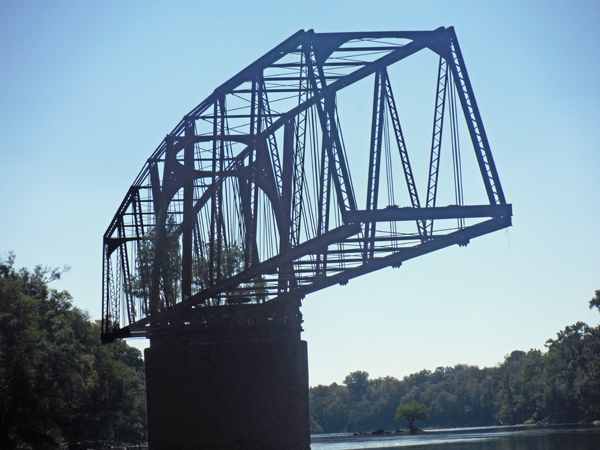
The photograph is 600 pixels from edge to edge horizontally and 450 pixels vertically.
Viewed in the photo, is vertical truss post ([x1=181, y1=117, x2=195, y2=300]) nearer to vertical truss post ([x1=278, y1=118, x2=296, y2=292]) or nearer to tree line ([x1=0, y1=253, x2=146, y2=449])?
vertical truss post ([x1=278, y1=118, x2=296, y2=292])

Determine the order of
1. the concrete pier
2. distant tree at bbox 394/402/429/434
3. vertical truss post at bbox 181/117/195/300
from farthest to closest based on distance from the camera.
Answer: distant tree at bbox 394/402/429/434 → vertical truss post at bbox 181/117/195/300 → the concrete pier

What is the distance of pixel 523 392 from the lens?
138875 mm

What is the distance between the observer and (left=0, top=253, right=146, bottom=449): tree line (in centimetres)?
→ 4903

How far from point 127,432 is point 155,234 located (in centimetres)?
6356

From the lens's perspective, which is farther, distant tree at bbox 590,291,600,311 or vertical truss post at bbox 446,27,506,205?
distant tree at bbox 590,291,600,311

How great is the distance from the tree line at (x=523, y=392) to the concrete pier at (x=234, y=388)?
261ft

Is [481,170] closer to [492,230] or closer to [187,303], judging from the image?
[492,230]

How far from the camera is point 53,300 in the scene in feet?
216

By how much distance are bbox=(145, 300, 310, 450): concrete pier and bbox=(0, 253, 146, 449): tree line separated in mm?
22397

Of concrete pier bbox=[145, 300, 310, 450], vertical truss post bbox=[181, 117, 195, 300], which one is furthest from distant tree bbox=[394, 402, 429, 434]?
vertical truss post bbox=[181, 117, 195, 300]

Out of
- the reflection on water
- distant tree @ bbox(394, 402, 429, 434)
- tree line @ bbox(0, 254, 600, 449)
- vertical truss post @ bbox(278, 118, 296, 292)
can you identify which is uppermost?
vertical truss post @ bbox(278, 118, 296, 292)

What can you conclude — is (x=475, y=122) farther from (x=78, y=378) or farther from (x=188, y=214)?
(x=78, y=378)

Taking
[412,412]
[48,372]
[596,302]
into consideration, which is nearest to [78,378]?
[48,372]

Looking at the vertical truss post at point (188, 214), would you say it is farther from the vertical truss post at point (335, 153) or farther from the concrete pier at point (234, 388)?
the vertical truss post at point (335, 153)
